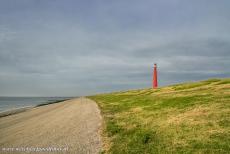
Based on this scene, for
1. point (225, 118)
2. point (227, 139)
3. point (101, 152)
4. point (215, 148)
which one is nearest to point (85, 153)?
point (101, 152)

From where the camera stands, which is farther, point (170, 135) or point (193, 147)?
point (170, 135)

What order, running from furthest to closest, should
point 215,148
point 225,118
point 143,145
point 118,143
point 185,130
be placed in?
point 225,118
point 185,130
point 118,143
point 143,145
point 215,148

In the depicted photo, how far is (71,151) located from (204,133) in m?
7.04

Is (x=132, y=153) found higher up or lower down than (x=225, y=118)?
lower down

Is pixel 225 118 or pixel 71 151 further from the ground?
pixel 225 118

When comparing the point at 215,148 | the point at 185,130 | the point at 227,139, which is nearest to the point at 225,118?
the point at 185,130

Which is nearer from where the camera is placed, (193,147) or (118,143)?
(193,147)

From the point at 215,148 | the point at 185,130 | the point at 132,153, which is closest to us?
the point at 215,148

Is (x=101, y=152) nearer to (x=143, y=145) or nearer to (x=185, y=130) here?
(x=143, y=145)

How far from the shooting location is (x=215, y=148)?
33.8ft

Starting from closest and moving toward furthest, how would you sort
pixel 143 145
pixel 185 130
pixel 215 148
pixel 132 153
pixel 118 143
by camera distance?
pixel 215 148, pixel 132 153, pixel 143 145, pixel 118 143, pixel 185 130

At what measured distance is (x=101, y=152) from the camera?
459 inches

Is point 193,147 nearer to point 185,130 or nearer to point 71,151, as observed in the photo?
point 185,130

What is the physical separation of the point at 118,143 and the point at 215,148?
497cm
